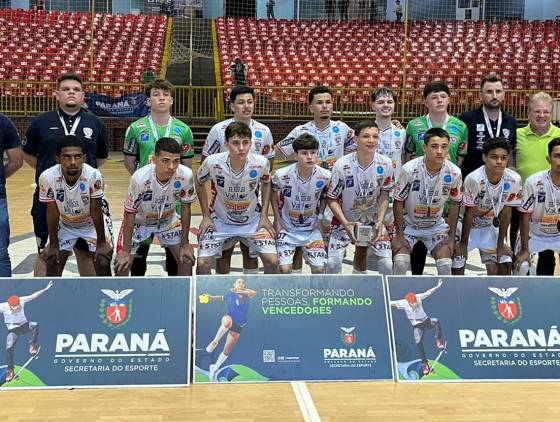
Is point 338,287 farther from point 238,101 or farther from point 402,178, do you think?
point 238,101

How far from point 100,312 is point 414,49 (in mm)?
19545

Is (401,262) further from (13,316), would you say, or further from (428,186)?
(13,316)

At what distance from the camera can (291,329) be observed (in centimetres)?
432

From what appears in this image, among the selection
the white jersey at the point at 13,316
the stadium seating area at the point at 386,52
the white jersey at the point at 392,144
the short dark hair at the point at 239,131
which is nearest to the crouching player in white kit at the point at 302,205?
the short dark hair at the point at 239,131

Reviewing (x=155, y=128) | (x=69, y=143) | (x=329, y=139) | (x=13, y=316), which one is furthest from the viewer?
(x=329, y=139)

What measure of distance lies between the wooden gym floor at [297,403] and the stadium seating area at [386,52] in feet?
52.5

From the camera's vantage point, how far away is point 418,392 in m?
4.09

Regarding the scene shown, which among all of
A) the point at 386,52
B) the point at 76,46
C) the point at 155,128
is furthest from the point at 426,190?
the point at 76,46

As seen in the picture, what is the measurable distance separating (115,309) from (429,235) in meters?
2.58

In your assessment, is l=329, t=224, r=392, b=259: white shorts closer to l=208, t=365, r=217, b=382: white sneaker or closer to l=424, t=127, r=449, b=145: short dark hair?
l=424, t=127, r=449, b=145: short dark hair

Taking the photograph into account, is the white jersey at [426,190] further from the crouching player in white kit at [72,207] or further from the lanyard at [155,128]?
the crouching player in white kit at [72,207]

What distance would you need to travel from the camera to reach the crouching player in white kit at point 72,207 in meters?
5.17

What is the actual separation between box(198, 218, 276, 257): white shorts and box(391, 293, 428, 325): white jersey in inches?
54.5

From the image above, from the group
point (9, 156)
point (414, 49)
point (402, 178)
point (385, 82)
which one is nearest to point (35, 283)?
point (9, 156)
